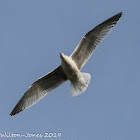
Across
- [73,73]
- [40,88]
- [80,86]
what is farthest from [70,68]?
[40,88]

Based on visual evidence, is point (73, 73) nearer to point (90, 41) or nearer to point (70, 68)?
point (70, 68)

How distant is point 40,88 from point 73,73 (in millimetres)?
1157

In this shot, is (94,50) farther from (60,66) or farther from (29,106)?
(29,106)

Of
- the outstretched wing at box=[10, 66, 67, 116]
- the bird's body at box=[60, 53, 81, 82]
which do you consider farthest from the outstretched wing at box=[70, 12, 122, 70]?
the outstretched wing at box=[10, 66, 67, 116]

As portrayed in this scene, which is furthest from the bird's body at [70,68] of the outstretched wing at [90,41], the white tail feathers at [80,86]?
the outstretched wing at [90,41]

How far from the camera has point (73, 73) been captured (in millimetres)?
9312

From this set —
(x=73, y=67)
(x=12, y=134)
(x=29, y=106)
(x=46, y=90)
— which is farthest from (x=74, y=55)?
(x=12, y=134)

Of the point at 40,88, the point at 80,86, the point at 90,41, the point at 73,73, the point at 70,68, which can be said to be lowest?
the point at 80,86

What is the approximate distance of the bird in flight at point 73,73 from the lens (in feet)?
30.7

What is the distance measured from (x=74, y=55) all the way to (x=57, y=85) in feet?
3.31

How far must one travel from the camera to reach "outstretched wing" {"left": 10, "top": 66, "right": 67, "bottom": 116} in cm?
972

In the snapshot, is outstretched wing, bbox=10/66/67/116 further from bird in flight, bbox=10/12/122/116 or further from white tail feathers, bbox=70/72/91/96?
white tail feathers, bbox=70/72/91/96

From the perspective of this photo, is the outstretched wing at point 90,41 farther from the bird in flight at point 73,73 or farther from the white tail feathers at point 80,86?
the white tail feathers at point 80,86

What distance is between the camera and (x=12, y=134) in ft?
28.7
